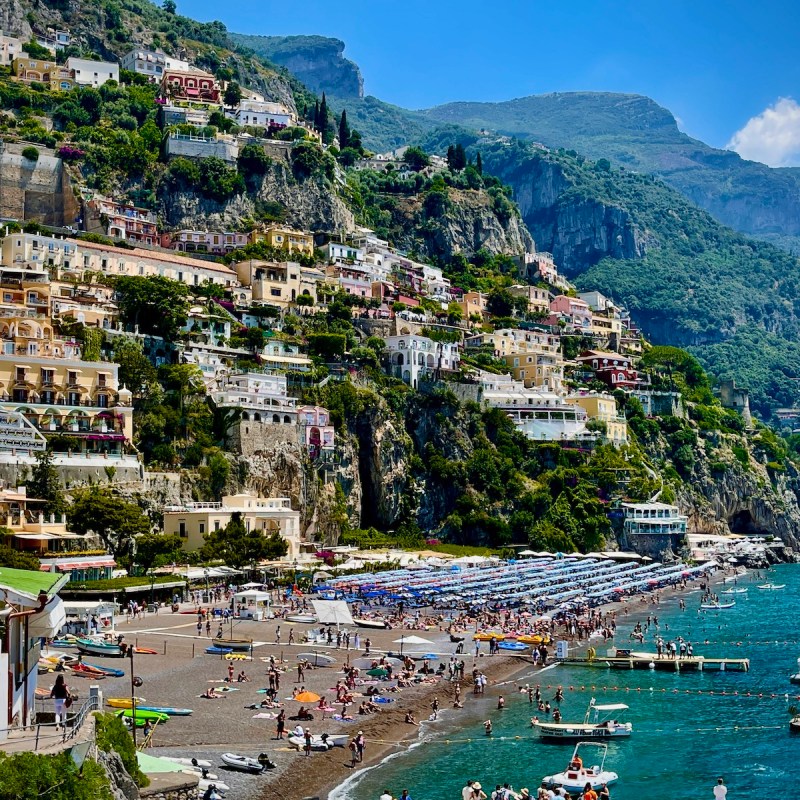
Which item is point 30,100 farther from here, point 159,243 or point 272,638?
point 272,638

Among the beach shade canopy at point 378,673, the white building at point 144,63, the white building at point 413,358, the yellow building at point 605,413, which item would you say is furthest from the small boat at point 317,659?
the white building at point 144,63

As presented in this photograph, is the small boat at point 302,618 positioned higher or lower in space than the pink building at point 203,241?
lower

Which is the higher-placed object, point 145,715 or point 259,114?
point 259,114

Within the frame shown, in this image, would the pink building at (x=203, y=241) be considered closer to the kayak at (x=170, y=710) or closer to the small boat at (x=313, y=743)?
the kayak at (x=170, y=710)

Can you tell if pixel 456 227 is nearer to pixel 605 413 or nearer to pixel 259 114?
pixel 259 114

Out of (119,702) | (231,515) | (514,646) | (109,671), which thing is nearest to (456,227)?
(231,515)

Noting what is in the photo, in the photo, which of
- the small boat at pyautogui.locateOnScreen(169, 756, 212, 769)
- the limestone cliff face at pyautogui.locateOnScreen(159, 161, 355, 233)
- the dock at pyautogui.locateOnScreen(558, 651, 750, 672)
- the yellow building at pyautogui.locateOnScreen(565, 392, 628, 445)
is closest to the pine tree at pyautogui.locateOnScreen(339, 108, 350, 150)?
the limestone cliff face at pyautogui.locateOnScreen(159, 161, 355, 233)

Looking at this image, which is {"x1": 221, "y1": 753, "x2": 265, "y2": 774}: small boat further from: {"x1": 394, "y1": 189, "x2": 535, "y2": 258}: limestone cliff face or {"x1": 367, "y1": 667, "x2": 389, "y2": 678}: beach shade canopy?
{"x1": 394, "y1": 189, "x2": 535, "y2": 258}: limestone cliff face
